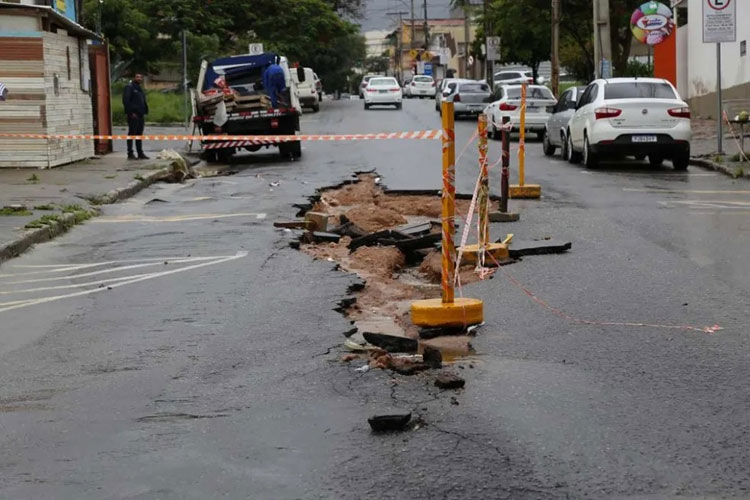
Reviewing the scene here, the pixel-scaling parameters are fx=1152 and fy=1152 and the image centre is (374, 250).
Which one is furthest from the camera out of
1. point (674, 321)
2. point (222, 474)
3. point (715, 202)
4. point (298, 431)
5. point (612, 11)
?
point (612, 11)

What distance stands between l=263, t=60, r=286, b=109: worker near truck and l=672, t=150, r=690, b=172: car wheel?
9.28 meters

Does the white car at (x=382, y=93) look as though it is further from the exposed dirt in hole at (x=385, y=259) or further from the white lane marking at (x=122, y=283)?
the white lane marking at (x=122, y=283)

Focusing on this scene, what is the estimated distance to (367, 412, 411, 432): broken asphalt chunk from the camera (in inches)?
209

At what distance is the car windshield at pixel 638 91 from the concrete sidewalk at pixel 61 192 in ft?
27.9

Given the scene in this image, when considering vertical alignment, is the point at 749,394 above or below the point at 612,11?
below

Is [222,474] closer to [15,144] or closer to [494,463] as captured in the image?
[494,463]

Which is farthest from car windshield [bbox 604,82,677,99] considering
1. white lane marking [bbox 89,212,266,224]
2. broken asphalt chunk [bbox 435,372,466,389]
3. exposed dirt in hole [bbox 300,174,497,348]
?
broken asphalt chunk [bbox 435,372,466,389]

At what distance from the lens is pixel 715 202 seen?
15.5m

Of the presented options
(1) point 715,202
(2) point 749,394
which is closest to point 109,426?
(2) point 749,394

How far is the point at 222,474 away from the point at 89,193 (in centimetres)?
1337

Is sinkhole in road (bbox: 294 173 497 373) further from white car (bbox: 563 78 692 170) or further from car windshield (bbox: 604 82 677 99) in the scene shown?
car windshield (bbox: 604 82 677 99)

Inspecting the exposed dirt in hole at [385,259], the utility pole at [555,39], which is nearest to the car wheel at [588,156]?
the exposed dirt in hole at [385,259]

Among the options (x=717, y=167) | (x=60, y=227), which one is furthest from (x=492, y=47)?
(x=60, y=227)

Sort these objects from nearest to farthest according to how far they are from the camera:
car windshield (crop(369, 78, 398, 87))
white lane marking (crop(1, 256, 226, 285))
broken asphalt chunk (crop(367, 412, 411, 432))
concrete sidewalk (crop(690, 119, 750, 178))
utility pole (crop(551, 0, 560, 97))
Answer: broken asphalt chunk (crop(367, 412, 411, 432)) → white lane marking (crop(1, 256, 226, 285)) → concrete sidewalk (crop(690, 119, 750, 178)) → utility pole (crop(551, 0, 560, 97)) → car windshield (crop(369, 78, 398, 87))
